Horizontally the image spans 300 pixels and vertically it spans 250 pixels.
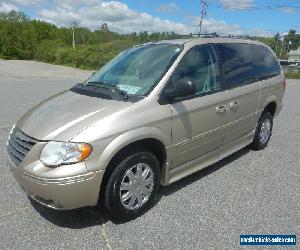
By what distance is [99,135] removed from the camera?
280cm

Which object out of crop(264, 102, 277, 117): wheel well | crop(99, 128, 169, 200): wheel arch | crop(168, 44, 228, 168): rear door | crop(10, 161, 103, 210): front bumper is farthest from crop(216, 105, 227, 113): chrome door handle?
crop(10, 161, 103, 210): front bumper

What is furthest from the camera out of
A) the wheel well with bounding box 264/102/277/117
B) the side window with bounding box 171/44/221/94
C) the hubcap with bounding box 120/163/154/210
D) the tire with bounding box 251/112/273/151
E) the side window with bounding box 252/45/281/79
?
the wheel well with bounding box 264/102/277/117

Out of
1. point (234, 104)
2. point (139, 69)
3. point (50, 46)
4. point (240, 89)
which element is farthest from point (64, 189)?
point (50, 46)

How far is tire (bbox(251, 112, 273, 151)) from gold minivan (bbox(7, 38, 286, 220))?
0.69 m

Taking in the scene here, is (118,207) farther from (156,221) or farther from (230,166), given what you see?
(230,166)

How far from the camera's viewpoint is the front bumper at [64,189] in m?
2.71

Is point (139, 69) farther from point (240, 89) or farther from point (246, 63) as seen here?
point (246, 63)

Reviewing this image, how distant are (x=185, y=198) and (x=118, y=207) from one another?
97cm

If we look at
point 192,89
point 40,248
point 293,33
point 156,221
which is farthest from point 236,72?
point 293,33

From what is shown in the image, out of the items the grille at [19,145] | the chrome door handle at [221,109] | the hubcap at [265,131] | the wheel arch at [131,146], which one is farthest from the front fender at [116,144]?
the hubcap at [265,131]

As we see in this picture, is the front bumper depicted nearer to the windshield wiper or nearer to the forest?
the windshield wiper

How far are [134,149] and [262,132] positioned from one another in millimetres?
3131

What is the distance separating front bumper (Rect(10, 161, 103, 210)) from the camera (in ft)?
8.89

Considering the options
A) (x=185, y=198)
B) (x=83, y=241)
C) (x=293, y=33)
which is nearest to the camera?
(x=83, y=241)
